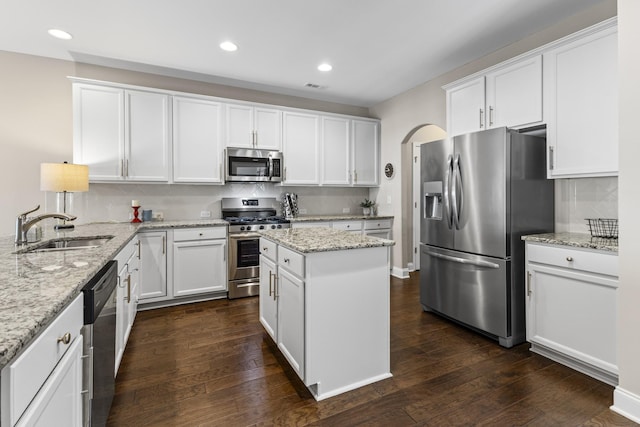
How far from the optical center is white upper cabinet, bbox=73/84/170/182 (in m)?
3.39

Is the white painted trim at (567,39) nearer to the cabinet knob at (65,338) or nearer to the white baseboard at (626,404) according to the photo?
the white baseboard at (626,404)

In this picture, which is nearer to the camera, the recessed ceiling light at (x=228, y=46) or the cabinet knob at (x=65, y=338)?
the cabinet knob at (x=65, y=338)

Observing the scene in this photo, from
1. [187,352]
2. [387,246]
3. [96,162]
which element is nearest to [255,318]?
[187,352]

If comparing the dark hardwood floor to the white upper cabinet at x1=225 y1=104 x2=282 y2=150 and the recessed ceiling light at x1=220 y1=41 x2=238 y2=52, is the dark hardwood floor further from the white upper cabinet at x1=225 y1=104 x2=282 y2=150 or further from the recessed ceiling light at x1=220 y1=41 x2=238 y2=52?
the recessed ceiling light at x1=220 y1=41 x2=238 y2=52

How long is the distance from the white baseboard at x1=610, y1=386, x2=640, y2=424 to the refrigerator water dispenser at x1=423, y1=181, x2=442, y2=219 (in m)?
1.72

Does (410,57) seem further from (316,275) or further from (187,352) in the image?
(187,352)

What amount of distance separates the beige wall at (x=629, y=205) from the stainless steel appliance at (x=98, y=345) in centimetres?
268

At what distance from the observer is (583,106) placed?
2.34 m

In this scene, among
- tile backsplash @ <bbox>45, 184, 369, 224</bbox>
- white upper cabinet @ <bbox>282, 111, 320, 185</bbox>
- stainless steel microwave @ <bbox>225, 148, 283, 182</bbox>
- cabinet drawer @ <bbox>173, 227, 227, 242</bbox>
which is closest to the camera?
cabinet drawer @ <bbox>173, 227, 227, 242</bbox>

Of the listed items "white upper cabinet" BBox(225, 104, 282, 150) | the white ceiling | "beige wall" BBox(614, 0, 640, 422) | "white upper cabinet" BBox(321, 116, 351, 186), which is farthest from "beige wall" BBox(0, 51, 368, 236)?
"beige wall" BBox(614, 0, 640, 422)

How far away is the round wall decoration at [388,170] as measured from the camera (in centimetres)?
495

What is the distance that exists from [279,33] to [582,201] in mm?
3077

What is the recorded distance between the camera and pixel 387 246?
210 cm

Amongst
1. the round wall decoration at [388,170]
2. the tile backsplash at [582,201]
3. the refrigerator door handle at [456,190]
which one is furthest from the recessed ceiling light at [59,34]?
the tile backsplash at [582,201]
